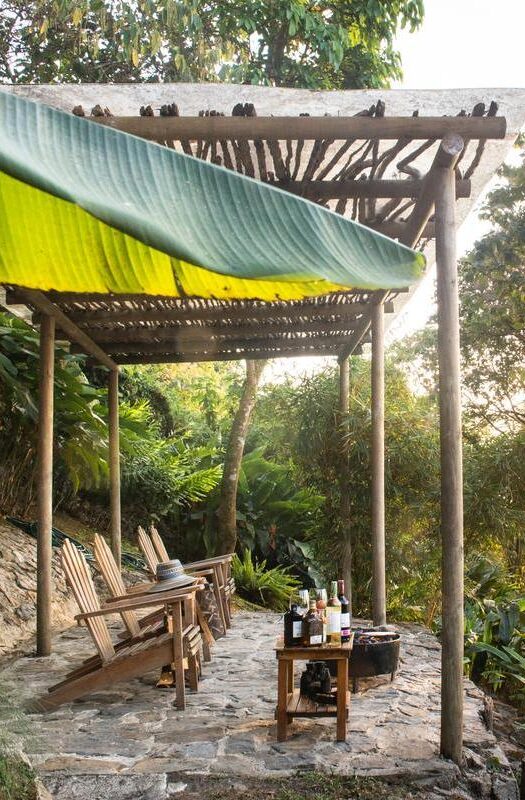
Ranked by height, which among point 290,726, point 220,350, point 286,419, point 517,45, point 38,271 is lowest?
point 290,726

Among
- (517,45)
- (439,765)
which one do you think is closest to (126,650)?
(439,765)

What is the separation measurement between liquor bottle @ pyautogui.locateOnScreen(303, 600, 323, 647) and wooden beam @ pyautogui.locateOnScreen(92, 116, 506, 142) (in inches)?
89.1

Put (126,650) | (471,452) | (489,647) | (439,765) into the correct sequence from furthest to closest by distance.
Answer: (471,452) → (489,647) → (126,650) → (439,765)

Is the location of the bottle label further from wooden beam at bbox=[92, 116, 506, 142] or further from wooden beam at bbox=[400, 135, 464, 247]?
wooden beam at bbox=[92, 116, 506, 142]

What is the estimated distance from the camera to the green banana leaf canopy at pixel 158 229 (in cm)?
62

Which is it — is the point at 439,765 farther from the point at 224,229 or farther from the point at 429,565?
the point at 429,565

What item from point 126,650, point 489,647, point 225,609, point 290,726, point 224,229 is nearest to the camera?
point 224,229

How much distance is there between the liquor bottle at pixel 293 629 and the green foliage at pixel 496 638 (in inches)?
85.4

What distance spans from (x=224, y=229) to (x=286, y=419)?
7586mm

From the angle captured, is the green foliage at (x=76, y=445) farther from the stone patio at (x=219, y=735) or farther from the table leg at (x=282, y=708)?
the table leg at (x=282, y=708)

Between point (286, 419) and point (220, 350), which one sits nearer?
point (220, 350)

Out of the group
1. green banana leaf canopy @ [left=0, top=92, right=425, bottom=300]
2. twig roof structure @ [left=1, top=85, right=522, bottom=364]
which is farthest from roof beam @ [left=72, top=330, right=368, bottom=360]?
green banana leaf canopy @ [left=0, top=92, right=425, bottom=300]

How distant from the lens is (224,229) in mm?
669

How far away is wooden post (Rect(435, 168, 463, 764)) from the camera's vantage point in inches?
135
